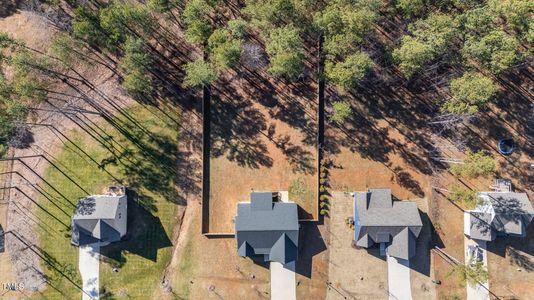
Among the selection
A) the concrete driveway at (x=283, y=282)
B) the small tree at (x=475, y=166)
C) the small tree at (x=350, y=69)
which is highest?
A: the small tree at (x=350, y=69)

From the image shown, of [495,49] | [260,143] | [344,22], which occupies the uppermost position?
[344,22]


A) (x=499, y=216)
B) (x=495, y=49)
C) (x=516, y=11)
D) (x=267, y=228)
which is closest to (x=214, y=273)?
(x=267, y=228)

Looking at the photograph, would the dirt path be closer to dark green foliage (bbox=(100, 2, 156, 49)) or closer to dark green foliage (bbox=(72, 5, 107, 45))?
dark green foliage (bbox=(72, 5, 107, 45))

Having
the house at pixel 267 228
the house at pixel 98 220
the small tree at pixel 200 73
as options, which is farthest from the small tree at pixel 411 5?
the house at pixel 98 220

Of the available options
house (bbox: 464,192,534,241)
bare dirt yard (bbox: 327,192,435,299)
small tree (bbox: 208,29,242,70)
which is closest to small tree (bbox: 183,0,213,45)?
small tree (bbox: 208,29,242,70)

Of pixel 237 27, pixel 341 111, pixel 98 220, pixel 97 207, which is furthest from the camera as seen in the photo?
pixel 97 207

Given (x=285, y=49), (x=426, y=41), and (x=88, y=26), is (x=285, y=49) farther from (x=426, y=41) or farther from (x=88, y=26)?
(x=88, y=26)

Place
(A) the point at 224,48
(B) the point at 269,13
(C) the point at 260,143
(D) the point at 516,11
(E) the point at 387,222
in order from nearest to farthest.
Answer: (A) the point at 224,48 → (B) the point at 269,13 → (D) the point at 516,11 → (E) the point at 387,222 → (C) the point at 260,143

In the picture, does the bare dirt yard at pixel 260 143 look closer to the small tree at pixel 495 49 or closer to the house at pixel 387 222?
the house at pixel 387 222
